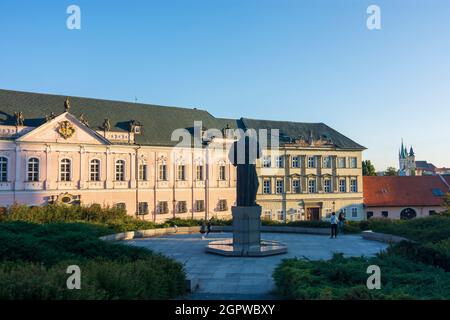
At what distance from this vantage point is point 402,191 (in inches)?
2109

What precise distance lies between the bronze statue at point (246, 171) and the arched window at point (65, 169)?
24550mm

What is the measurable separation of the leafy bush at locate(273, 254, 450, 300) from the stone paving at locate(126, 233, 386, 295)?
1427 mm

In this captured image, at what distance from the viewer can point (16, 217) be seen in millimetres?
25516

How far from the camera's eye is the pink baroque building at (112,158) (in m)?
35.6

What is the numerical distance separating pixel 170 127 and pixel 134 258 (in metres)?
34.2

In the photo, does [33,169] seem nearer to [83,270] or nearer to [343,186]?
[83,270]

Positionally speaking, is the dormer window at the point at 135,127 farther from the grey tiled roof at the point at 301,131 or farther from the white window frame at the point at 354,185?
the white window frame at the point at 354,185

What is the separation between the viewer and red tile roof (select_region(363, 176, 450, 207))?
52.2 meters

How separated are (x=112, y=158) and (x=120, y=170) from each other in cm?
150

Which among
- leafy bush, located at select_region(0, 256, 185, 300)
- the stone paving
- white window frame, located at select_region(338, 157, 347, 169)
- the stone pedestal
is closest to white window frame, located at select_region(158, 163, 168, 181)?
the stone paving

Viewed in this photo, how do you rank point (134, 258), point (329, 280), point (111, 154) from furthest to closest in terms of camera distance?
point (111, 154) → point (134, 258) → point (329, 280)

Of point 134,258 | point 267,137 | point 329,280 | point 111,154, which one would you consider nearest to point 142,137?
point 111,154

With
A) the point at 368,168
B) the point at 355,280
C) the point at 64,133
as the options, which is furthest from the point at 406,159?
the point at 355,280
